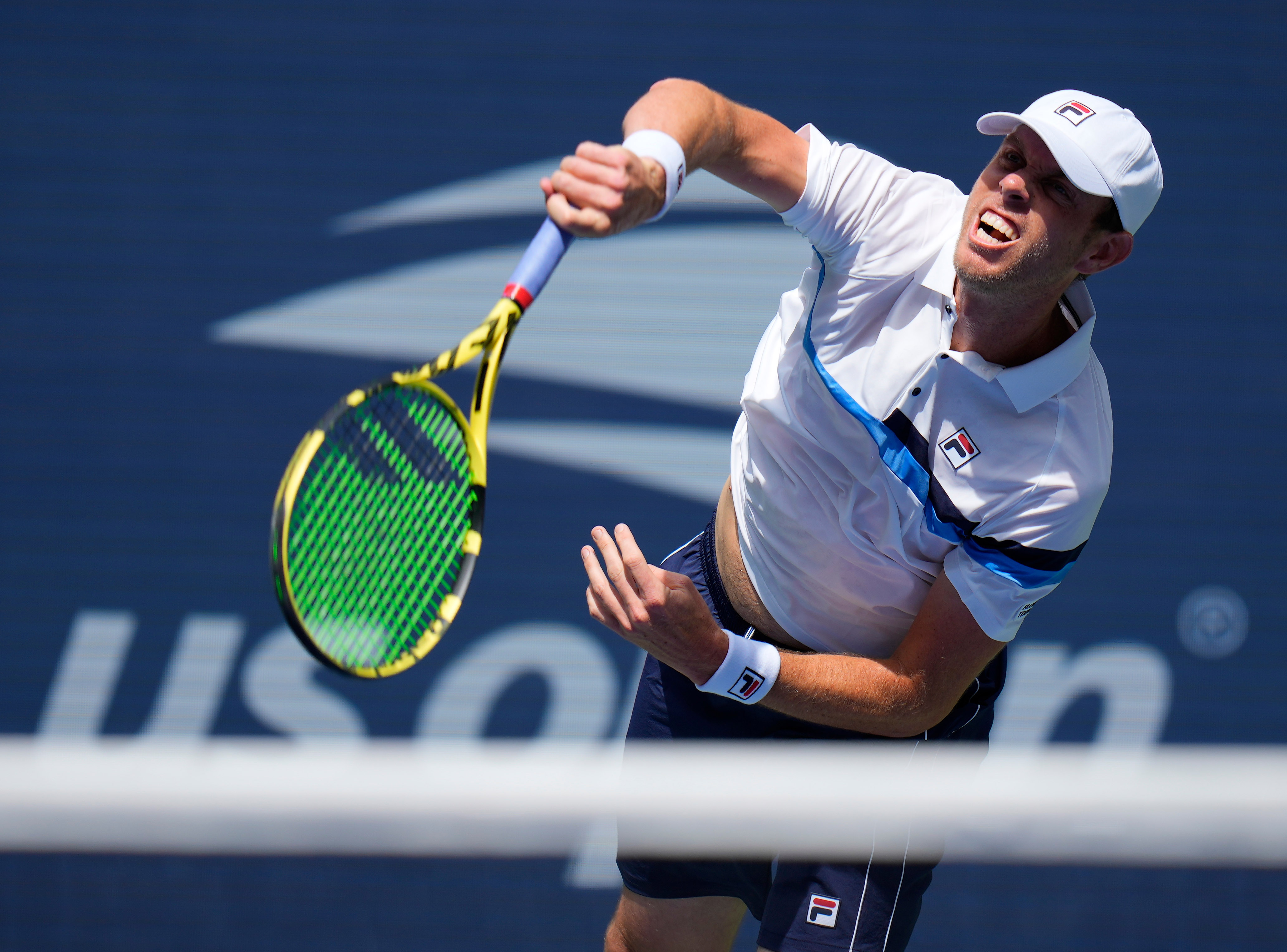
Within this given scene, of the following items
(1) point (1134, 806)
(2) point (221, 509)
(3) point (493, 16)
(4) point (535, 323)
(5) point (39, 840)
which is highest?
(3) point (493, 16)

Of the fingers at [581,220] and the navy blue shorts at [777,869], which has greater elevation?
the fingers at [581,220]

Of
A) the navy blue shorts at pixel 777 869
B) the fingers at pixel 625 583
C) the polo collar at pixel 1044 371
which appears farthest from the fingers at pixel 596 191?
the navy blue shorts at pixel 777 869

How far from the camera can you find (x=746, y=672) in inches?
75.4

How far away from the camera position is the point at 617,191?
60.6 inches

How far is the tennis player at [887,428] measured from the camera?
1.73 meters

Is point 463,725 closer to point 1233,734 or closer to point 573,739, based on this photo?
point 573,739

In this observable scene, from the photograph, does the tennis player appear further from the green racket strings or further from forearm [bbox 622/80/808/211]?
the green racket strings

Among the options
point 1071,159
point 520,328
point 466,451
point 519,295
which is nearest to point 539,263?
point 519,295

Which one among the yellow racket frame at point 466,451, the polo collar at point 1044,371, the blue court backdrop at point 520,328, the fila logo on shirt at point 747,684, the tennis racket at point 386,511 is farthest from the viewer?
the blue court backdrop at point 520,328

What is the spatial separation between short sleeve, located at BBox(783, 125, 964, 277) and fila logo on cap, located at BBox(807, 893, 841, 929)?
1057 millimetres

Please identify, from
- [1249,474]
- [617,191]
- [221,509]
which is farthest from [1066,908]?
[617,191]

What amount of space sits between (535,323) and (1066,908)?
2251 mm

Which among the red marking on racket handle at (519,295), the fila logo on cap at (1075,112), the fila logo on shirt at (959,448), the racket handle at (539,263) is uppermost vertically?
the fila logo on cap at (1075,112)

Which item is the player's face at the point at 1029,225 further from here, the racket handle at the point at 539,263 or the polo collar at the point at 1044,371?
the racket handle at the point at 539,263
